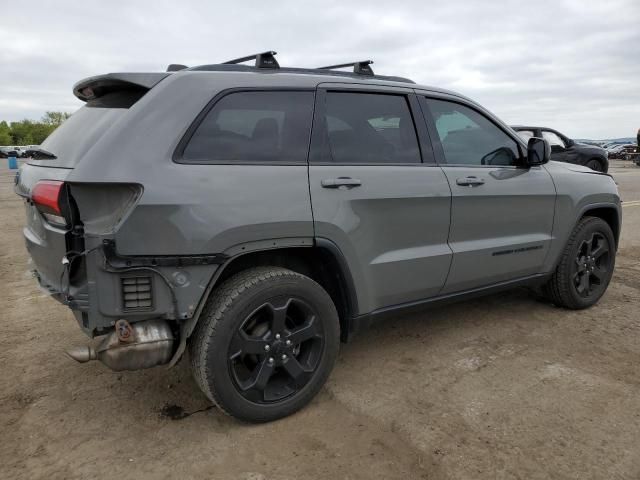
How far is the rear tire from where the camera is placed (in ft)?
14.0

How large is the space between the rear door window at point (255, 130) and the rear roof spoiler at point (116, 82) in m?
0.35

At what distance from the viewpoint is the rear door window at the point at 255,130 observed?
260cm

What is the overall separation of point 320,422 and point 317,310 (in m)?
0.59

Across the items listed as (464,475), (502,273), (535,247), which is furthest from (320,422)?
(535,247)

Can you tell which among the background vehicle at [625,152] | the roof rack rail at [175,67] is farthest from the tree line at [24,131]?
the roof rack rail at [175,67]

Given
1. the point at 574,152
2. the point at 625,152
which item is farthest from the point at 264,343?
the point at 625,152

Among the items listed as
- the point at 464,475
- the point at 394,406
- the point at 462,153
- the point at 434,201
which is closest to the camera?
the point at 464,475

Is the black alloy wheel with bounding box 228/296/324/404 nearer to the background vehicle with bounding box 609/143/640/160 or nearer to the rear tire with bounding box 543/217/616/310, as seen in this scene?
the rear tire with bounding box 543/217/616/310

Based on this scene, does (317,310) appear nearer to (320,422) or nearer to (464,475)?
(320,422)

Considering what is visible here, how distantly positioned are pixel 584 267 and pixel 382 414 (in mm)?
2537

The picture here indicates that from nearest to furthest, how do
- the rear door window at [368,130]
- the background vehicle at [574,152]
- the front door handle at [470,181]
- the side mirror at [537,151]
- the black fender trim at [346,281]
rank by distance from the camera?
→ the black fender trim at [346,281] < the rear door window at [368,130] < the front door handle at [470,181] < the side mirror at [537,151] < the background vehicle at [574,152]

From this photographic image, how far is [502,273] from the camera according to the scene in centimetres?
382

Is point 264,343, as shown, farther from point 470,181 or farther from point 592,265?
point 592,265

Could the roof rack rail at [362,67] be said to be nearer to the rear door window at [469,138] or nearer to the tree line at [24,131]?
the rear door window at [469,138]
